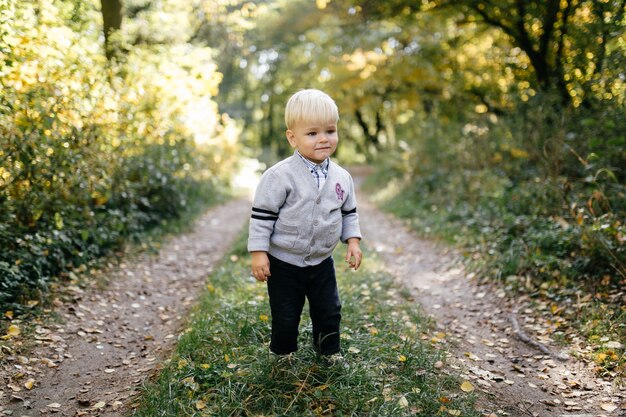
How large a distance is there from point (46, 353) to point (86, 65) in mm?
3590

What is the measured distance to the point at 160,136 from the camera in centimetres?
866

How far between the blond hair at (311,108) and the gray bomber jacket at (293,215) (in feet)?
0.89

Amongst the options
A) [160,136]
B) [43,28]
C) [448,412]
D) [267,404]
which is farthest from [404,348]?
[160,136]

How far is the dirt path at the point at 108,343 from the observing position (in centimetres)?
339

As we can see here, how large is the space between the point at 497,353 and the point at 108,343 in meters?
3.36

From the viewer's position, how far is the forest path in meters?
3.36

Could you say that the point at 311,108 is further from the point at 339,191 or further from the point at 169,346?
the point at 169,346

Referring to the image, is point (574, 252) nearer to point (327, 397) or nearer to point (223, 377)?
point (327, 397)

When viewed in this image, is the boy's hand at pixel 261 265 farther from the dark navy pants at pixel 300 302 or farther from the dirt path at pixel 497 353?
the dirt path at pixel 497 353

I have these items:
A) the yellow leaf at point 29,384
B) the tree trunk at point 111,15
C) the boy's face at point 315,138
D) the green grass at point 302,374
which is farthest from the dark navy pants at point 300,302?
the tree trunk at point 111,15

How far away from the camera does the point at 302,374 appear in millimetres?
3199

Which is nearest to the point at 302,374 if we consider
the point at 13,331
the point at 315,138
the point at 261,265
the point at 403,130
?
the point at 261,265

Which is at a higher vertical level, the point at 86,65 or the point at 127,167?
the point at 86,65

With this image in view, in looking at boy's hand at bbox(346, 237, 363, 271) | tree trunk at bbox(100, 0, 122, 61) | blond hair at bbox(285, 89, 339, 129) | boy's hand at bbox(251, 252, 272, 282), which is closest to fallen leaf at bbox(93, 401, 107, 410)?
boy's hand at bbox(251, 252, 272, 282)
